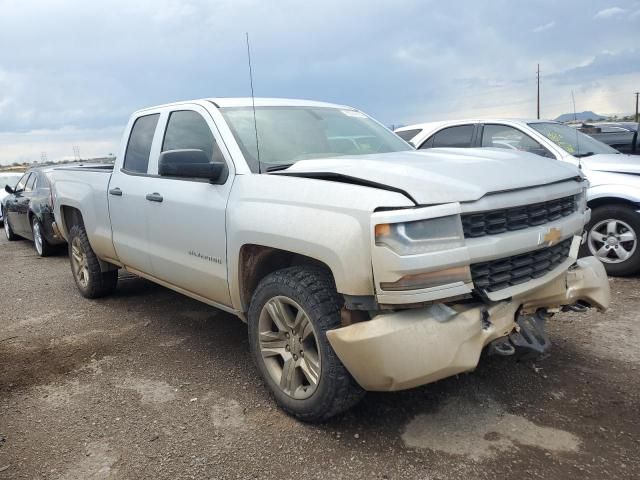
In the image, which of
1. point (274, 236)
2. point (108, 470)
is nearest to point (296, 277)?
point (274, 236)

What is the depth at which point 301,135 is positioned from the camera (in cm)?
386

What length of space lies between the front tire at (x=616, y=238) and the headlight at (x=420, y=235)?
3.95 m

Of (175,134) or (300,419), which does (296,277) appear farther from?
(175,134)

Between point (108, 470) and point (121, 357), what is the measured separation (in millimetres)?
1610

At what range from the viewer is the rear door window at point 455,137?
268 inches

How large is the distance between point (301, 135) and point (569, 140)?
392 cm

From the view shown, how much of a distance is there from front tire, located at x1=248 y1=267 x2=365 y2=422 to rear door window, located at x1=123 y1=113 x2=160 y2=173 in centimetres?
202

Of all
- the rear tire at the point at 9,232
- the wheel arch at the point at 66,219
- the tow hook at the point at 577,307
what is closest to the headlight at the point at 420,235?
the tow hook at the point at 577,307

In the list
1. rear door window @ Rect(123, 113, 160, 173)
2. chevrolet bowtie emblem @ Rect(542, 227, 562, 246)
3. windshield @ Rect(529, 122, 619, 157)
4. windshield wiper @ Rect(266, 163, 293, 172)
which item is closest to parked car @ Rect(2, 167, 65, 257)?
rear door window @ Rect(123, 113, 160, 173)

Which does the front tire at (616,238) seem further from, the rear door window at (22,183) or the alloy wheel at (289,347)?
the rear door window at (22,183)

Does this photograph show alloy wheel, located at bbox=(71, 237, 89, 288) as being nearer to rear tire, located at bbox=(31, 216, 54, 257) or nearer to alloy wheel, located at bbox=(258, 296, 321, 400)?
alloy wheel, located at bbox=(258, 296, 321, 400)

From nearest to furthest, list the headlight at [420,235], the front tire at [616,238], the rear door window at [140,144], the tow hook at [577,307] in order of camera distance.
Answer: the headlight at [420,235] → the tow hook at [577,307] → the rear door window at [140,144] → the front tire at [616,238]

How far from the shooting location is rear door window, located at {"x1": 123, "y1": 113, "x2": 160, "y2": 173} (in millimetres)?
4592

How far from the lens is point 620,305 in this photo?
16.0 ft
